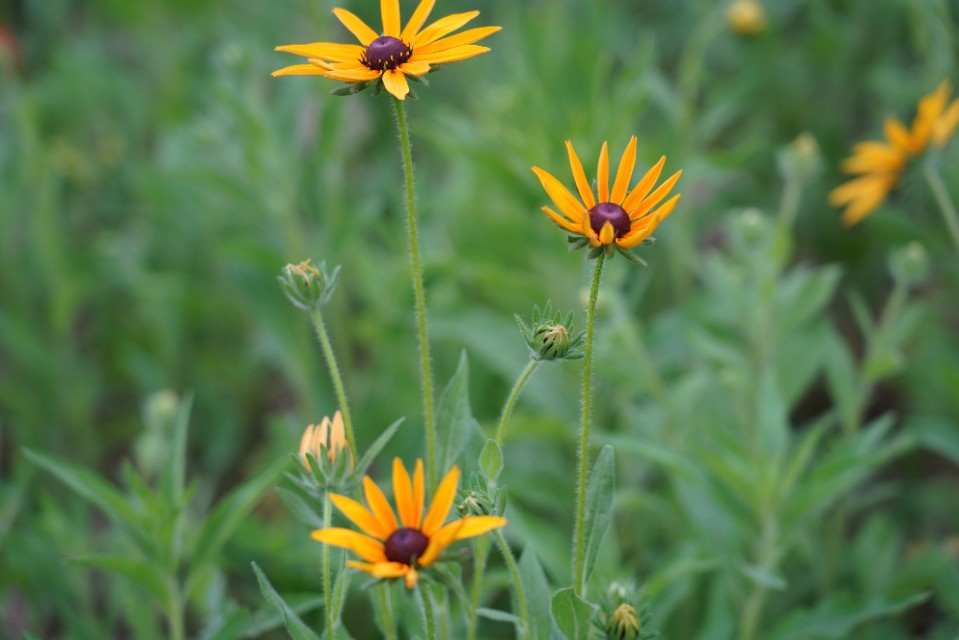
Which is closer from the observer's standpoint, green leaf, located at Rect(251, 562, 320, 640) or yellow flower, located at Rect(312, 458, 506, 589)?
yellow flower, located at Rect(312, 458, 506, 589)

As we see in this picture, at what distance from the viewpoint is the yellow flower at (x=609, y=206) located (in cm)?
81

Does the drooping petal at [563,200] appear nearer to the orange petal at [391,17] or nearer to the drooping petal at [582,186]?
the drooping petal at [582,186]

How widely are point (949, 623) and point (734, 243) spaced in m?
0.77

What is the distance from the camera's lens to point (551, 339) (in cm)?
85

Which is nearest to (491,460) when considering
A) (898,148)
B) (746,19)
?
(898,148)

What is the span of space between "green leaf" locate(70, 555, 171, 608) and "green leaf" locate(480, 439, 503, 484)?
1.76ft

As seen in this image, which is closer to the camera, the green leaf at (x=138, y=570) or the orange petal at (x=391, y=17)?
the orange petal at (x=391, y=17)

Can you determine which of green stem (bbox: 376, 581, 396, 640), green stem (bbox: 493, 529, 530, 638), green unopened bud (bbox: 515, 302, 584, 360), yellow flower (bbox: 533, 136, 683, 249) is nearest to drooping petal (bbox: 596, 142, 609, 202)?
yellow flower (bbox: 533, 136, 683, 249)

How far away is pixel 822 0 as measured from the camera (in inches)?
104

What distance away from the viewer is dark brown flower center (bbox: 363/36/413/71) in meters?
0.90

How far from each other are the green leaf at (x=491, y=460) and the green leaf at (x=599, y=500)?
118mm

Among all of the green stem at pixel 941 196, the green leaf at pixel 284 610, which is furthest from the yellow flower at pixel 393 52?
the green stem at pixel 941 196

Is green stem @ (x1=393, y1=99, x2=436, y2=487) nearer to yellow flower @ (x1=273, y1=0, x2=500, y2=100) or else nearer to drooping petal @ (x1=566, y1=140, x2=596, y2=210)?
yellow flower @ (x1=273, y1=0, x2=500, y2=100)

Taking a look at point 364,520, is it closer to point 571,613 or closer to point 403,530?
point 403,530
